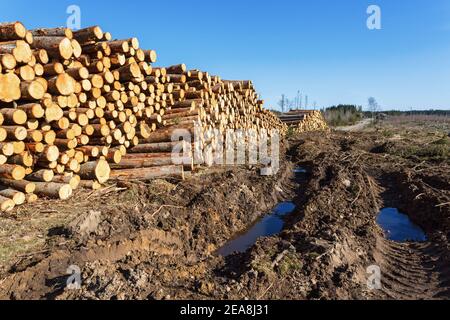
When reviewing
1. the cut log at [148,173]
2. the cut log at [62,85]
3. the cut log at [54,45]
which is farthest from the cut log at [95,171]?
the cut log at [54,45]

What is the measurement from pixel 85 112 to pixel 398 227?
264 inches

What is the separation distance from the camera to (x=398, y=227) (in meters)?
7.11

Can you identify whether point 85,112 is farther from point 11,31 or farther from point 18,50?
point 11,31

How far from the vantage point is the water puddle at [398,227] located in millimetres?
6578

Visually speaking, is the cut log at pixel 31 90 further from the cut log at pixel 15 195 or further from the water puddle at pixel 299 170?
the water puddle at pixel 299 170

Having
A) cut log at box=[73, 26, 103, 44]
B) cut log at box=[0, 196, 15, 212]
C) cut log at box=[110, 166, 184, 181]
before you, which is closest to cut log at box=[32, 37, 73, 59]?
cut log at box=[73, 26, 103, 44]

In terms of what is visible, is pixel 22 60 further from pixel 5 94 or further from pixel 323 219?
pixel 323 219

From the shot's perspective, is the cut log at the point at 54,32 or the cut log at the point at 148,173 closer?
the cut log at the point at 54,32

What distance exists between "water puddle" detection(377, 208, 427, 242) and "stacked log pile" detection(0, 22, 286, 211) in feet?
14.2

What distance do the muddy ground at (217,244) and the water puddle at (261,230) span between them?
0.59 feet
